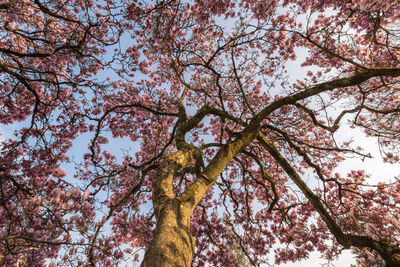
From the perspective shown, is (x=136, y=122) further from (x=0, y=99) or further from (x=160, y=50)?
(x=0, y=99)

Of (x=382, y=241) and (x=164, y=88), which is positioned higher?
(x=164, y=88)

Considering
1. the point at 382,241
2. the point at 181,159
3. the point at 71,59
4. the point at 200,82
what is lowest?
the point at 382,241

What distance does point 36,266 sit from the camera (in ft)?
16.9

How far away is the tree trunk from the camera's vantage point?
1502mm

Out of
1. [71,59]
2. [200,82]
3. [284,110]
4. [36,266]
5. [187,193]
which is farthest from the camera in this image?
[200,82]

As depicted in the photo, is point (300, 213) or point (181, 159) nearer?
point (181, 159)

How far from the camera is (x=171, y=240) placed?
1.66 m

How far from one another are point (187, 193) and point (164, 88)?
627 cm

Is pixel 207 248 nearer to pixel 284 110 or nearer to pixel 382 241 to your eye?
pixel 382 241

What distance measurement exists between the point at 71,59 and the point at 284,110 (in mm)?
6649

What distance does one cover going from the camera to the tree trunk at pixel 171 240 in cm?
150

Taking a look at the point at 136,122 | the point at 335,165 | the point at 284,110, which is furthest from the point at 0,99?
the point at 335,165

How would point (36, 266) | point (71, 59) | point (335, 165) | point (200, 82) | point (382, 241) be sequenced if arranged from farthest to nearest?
point (200, 82), point (335, 165), point (36, 266), point (71, 59), point (382, 241)

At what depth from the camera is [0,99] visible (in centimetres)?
468
